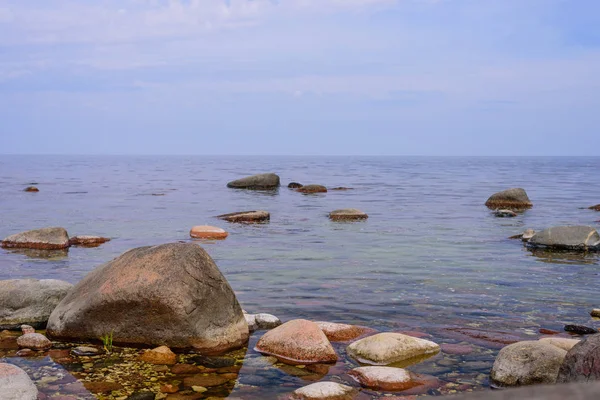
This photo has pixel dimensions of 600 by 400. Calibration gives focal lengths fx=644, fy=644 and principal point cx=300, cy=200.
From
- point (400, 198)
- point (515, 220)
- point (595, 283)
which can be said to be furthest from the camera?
point (400, 198)

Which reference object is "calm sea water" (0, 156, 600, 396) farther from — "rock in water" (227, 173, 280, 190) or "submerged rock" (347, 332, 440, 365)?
"rock in water" (227, 173, 280, 190)

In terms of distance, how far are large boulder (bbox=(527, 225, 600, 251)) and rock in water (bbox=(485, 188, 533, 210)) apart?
12755mm

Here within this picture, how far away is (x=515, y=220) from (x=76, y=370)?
1969 centimetres

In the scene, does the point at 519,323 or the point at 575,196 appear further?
the point at 575,196

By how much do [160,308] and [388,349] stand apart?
2.66 meters

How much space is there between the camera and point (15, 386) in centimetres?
568

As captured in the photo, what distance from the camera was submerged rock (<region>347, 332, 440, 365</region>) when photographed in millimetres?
7152

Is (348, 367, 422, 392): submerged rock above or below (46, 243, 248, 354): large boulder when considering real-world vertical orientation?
below

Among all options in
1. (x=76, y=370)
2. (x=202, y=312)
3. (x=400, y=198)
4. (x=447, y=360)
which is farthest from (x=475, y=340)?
(x=400, y=198)

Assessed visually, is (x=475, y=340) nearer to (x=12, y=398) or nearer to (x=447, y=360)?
(x=447, y=360)

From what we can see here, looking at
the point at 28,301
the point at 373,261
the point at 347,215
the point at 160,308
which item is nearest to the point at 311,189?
the point at 347,215

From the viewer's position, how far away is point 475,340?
8.02 meters

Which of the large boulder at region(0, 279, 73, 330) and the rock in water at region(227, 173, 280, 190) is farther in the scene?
the rock in water at region(227, 173, 280, 190)

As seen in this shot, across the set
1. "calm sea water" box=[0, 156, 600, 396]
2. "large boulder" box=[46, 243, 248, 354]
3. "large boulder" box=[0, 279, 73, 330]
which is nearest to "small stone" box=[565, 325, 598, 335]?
"calm sea water" box=[0, 156, 600, 396]
